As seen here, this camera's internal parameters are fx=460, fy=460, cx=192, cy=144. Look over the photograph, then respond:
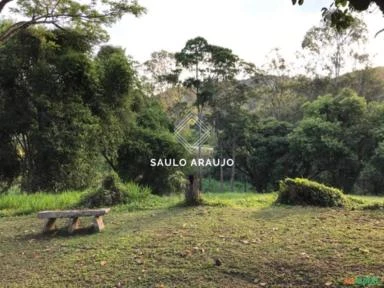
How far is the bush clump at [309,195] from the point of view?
7.01 metres

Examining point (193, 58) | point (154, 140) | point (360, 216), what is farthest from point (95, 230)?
point (193, 58)

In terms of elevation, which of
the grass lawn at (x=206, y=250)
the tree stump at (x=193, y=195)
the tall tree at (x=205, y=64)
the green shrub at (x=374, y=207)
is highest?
the tall tree at (x=205, y=64)

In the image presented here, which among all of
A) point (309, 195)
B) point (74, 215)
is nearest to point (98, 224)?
point (74, 215)

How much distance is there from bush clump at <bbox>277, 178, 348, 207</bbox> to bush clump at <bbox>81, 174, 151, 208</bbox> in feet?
9.17

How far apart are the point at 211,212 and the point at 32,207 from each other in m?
3.56

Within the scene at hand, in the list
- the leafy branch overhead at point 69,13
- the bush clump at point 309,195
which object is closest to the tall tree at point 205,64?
the leafy branch overhead at point 69,13

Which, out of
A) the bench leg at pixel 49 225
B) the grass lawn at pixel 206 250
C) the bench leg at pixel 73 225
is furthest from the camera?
the bench leg at pixel 49 225

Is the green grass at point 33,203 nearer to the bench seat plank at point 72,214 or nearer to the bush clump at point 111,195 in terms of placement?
the bush clump at point 111,195

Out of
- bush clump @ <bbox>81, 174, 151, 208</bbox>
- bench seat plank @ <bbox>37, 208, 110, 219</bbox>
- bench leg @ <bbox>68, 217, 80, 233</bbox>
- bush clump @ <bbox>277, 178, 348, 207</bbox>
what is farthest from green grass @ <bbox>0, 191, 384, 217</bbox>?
bench seat plank @ <bbox>37, 208, 110, 219</bbox>

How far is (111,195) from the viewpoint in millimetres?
8367

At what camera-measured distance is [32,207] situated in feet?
27.4

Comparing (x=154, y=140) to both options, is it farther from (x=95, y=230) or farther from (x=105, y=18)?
(x=95, y=230)

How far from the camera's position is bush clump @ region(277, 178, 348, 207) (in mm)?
7008

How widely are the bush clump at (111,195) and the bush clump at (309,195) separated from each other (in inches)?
110
